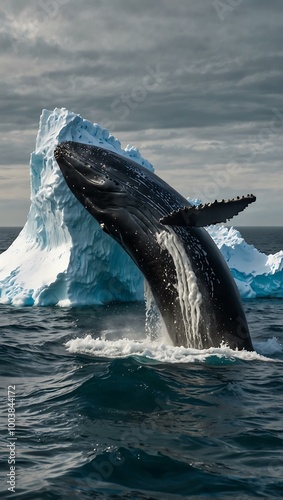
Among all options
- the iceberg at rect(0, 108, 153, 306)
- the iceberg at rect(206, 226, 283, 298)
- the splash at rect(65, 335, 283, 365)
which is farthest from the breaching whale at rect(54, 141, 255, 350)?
the iceberg at rect(206, 226, 283, 298)

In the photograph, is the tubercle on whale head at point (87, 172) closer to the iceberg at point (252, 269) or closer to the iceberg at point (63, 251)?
the iceberg at point (63, 251)

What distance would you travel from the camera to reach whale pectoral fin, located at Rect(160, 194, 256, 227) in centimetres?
830

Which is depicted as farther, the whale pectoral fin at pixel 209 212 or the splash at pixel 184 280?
the splash at pixel 184 280

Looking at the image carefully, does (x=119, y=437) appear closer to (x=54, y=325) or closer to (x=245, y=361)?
(x=245, y=361)

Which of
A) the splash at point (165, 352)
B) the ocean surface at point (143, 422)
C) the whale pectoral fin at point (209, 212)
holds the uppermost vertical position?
the whale pectoral fin at point (209, 212)

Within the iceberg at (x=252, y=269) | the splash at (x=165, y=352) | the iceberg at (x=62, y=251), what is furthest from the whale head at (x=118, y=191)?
the iceberg at (x=252, y=269)

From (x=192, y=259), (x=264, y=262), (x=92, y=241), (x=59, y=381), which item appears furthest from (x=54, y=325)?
(x=264, y=262)

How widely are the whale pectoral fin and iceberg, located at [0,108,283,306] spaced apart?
14806 millimetres

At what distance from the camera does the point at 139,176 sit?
1026cm

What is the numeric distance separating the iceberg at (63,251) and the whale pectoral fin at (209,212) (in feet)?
48.6

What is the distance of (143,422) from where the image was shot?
779 centimetres

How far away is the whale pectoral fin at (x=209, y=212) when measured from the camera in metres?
8.30

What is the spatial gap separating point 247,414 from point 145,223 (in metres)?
3.48

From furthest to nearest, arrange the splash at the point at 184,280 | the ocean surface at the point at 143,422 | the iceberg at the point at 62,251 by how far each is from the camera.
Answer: the iceberg at the point at 62,251 < the splash at the point at 184,280 < the ocean surface at the point at 143,422
